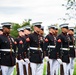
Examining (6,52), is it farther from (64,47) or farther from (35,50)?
(64,47)

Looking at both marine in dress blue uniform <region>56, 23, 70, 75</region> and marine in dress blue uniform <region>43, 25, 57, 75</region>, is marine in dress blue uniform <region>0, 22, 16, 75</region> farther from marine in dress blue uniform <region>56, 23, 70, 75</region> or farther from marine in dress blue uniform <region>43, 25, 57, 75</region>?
marine in dress blue uniform <region>43, 25, 57, 75</region>

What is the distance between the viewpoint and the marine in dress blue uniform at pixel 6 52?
12.3 meters

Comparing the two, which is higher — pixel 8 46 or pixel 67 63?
pixel 8 46

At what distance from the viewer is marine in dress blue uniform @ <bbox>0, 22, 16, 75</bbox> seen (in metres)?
12.3

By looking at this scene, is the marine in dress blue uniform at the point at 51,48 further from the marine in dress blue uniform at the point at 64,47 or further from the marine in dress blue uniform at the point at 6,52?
the marine in dress blue uniform at the point at 6,52

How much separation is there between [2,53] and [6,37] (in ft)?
1.59

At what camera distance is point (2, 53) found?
1234 cm

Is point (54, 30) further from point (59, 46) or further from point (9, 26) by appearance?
point (9, 26)

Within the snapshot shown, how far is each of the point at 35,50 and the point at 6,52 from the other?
5.48ft

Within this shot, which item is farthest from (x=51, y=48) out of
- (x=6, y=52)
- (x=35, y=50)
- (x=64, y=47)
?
(x=6, y=52)

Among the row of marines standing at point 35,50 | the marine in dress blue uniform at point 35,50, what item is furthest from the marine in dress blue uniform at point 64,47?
the marine in dress blue uniform at point 35,50

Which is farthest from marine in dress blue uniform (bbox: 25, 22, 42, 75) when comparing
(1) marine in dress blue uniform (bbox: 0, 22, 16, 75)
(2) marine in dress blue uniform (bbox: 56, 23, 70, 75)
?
(1) marine in dress blue uniform (bbox: 0, 22, 16, 75)

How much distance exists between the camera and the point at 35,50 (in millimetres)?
13820

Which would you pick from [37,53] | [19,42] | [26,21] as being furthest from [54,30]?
[26,21]
